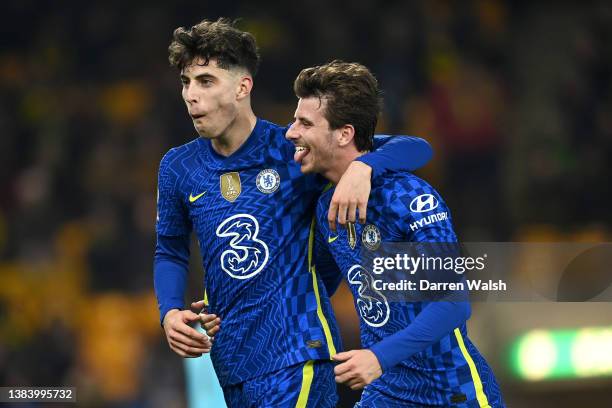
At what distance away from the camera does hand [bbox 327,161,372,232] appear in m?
3.38

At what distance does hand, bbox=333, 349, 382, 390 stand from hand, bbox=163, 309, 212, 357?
0.52 meters

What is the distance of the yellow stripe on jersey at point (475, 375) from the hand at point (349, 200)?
0.51 meters

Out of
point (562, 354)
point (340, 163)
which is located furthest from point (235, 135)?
point (562, 354)

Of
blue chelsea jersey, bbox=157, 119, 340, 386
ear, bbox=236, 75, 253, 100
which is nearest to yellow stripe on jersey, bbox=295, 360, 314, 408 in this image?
blue chelsea jersey, bbox=157, 119, 340, 386

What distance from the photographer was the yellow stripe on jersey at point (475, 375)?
349 centimetres

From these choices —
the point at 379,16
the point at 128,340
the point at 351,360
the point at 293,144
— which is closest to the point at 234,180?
the point at 293,144

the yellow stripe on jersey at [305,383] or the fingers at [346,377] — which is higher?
the yellow stripe on jersey at [305,383]

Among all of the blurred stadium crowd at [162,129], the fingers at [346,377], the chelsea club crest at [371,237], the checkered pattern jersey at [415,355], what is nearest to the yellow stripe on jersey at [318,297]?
the checkered pattern jersey at [415,355]

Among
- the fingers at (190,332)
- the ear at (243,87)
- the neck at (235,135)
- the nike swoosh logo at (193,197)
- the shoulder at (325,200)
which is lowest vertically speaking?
the fingers at (190,332)

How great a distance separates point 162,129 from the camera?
9703 millimetres

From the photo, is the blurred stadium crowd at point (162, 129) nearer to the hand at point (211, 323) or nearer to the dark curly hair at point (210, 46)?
the dark curly hair at point (210, 46)

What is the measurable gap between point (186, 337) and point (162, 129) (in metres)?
6.43

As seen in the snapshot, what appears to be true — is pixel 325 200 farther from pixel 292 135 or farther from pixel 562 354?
pixel 562 354

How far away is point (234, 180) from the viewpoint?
371 cm
